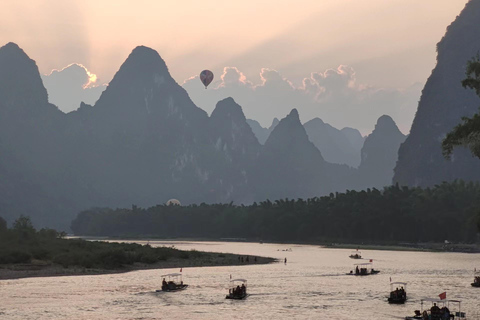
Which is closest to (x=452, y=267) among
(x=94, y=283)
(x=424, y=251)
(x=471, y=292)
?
(x=471, y=292)

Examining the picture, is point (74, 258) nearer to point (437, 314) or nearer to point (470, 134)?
point (437, 314)

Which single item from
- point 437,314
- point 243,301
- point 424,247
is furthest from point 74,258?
point 424,247

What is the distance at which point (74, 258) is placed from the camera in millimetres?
105562

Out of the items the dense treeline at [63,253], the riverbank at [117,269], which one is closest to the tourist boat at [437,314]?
the riverbank at [117,269]

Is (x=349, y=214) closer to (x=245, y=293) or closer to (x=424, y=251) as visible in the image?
(x=424, y=251)

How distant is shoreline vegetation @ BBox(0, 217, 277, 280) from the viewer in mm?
96750

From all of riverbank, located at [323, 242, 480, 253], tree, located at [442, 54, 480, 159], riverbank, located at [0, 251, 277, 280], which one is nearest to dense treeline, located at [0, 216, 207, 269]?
riverbank, located at [0, 251, 277, 280]

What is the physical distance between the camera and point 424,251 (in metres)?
154

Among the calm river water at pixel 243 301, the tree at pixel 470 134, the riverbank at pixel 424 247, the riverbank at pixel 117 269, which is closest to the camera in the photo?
the tree at pixel 470 134

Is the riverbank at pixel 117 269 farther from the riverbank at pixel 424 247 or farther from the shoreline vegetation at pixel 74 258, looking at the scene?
the riverbank at pixel 424 247

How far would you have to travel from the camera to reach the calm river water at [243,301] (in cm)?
6216

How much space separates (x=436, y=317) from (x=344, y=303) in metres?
15.1

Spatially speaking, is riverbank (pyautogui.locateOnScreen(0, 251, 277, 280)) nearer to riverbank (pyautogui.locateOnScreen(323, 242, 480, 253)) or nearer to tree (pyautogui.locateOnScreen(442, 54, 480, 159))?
riverbank (pyautogui.locateOnScreen(323, 242, 480, 253))

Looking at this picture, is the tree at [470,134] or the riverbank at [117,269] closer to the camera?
the tree at [470,134]
